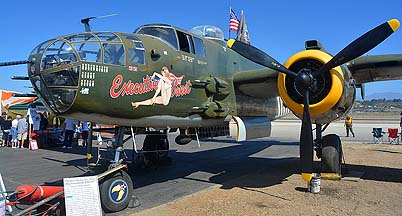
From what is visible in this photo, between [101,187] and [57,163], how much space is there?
7.04 meters

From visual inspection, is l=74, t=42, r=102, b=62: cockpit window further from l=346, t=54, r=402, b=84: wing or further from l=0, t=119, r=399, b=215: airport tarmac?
l=346, t=54, r=402, b=84: wing

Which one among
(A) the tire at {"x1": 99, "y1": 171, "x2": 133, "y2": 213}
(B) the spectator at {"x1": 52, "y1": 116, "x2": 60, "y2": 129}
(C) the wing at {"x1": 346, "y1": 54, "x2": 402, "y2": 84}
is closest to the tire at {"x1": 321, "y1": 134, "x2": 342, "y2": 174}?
(C) the wing at {"x1": 346, "y1": 54, "x2": 402, "y2": 84}

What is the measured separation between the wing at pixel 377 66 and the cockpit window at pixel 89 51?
6.41m

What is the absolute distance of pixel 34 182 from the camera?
9188 millimetres

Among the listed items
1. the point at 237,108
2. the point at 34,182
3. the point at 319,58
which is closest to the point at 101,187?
the point at 34,182

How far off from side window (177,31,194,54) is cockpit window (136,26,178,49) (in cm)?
23

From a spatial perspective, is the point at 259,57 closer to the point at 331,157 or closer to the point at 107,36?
the point at 331,157

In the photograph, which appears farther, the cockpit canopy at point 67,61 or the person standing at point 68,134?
the person standing at point 68,134

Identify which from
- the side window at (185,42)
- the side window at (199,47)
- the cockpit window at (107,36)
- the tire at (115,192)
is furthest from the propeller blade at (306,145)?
the cockpit window at (107,36)

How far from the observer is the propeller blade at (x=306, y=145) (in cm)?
781

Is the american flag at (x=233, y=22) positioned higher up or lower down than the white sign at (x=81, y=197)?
higher up

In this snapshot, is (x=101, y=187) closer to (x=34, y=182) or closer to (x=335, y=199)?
(x=34, y=182)

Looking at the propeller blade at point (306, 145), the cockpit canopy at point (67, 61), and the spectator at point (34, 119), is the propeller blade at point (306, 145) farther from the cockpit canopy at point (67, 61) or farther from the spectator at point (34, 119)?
the spectator at point (34, 119)

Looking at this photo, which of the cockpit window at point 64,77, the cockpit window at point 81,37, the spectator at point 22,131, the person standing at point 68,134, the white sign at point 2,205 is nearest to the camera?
the white sign at point 2,205
